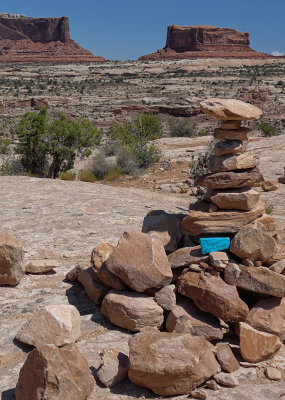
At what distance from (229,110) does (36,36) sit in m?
161

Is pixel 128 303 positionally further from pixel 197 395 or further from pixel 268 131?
pixel 268 131

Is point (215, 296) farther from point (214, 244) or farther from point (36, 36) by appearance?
point (36, 36)

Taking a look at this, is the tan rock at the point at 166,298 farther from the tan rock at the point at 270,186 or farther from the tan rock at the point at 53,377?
the tan rock at the point at 270,186

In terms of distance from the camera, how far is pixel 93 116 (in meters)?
45.2

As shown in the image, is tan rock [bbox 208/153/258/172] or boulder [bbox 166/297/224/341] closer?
boulder [bbox 166/297/224/341]

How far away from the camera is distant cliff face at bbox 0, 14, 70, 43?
150 meters

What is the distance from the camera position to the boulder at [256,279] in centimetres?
Result: 465

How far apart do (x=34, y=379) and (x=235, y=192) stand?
3.45m

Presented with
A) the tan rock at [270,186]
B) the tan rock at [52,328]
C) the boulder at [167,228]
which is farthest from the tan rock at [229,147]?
the tan rock at [270,186]

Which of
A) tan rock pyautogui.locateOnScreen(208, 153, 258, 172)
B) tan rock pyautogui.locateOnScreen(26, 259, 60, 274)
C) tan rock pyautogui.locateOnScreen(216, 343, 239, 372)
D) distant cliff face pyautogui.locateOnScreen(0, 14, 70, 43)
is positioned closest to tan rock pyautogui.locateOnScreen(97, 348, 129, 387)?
tan rock pyautogui.locateOnScreen(216, 343, 239, 372)

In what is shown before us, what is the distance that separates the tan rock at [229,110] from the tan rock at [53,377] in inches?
134

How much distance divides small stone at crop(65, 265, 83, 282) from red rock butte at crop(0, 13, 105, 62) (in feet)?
447

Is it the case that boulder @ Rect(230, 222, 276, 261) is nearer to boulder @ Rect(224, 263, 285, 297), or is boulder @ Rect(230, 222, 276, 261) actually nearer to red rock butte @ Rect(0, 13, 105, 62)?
boulder @ Rect(224, 263, 285, 297)

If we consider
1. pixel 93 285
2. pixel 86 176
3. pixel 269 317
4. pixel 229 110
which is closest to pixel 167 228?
pixel 93 285
